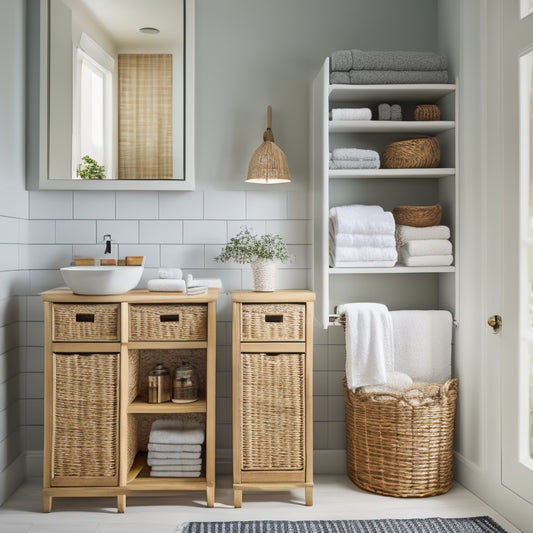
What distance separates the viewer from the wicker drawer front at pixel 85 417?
9.02 feet

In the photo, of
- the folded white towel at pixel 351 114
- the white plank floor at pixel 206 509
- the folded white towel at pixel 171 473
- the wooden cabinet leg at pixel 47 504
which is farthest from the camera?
the folded white towel at pixel 351 114

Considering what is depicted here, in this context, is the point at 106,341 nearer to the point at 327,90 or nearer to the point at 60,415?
the point at 60,415

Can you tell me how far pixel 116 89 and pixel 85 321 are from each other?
124cm

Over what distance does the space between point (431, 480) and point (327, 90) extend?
193 centimetres

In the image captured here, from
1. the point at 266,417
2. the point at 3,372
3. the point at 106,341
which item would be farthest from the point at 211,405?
the point at 3,372

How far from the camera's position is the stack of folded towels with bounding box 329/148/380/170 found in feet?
9.70

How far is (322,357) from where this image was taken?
3.28 m

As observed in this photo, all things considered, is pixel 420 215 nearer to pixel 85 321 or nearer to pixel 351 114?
pixel 351 114

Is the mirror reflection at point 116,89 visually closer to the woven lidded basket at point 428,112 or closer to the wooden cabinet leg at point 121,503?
the woven lidded basket at point 428,112

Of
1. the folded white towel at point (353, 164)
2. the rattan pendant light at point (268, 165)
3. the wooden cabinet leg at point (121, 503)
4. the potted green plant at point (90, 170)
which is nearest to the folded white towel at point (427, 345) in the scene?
the folded white towel at point (353, 164)

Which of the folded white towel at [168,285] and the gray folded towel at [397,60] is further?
the gray folded towel at [397,60]

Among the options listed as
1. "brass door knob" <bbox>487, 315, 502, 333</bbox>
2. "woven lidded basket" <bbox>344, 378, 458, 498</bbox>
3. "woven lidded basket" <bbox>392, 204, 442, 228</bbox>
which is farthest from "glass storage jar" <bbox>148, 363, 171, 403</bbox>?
"brass door knob" <bbox>487, 315, 502, 333</bbox>

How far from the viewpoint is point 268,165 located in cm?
301

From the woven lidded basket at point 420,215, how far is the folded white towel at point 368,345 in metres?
0.48
